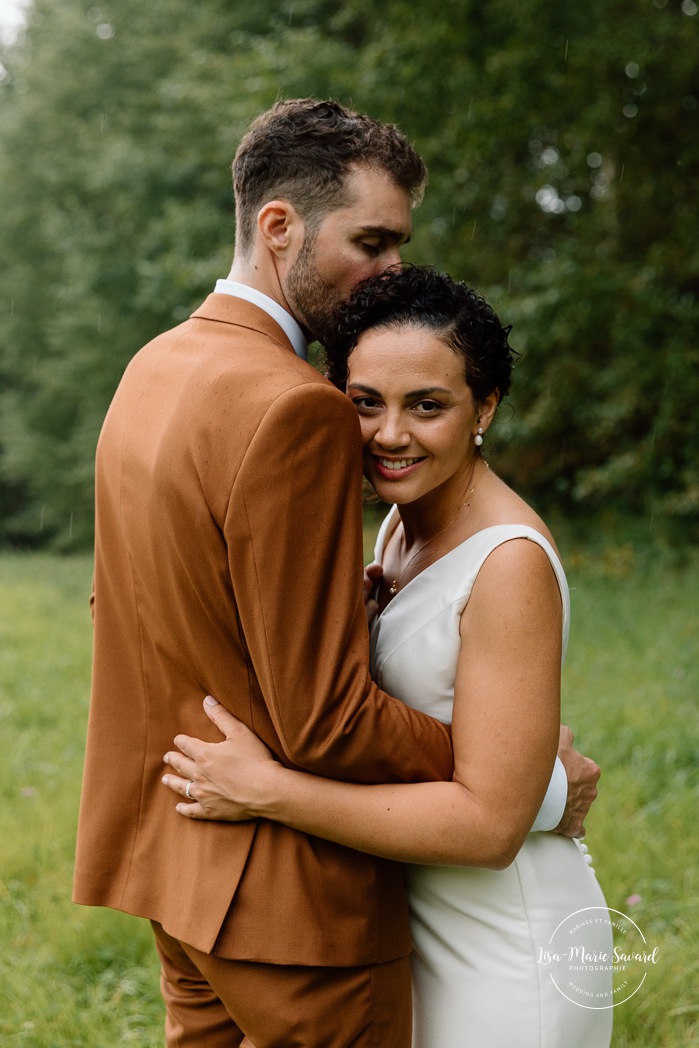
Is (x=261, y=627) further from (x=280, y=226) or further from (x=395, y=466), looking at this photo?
(x=280, y=226)

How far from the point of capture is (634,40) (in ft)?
26.8

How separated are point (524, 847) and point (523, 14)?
815 cm

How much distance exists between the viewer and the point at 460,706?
184 cm

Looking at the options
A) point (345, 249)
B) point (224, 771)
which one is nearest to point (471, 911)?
point (224, 771)

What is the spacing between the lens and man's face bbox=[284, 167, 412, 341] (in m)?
2.13

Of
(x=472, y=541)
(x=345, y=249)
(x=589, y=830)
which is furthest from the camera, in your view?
(x=589, y=830)

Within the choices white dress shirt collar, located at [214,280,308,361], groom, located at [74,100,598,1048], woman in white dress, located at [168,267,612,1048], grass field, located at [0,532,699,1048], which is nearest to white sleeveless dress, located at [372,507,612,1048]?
woman in white dress, located at [168,267,612,1048]

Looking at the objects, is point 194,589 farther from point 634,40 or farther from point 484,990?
point 634,40

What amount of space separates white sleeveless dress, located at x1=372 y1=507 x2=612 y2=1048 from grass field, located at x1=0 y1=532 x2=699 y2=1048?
1.16 m

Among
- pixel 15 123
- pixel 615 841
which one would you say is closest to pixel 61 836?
pixel 615 841

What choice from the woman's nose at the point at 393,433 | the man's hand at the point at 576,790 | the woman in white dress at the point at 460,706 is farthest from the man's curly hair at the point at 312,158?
the man's hand at the point at 576,790

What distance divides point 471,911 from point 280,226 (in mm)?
1476

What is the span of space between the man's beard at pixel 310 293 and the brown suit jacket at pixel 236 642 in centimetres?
16

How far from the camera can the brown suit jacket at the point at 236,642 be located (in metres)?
1.64
